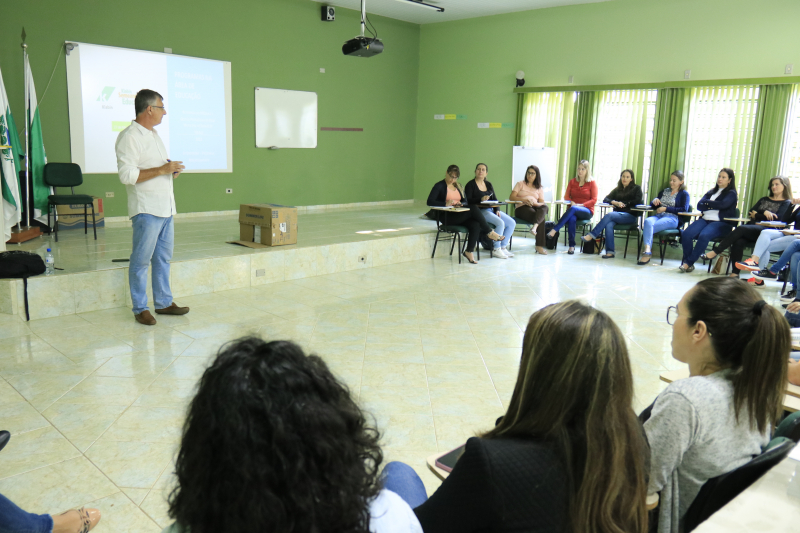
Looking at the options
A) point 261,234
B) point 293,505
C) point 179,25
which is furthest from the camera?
point 179,25

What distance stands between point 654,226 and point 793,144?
190 cm

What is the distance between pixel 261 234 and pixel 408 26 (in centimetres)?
618

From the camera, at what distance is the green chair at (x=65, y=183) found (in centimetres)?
661

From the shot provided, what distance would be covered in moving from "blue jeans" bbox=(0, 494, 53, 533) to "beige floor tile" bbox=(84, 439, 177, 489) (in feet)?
2.00

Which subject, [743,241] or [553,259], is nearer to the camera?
[743,241]

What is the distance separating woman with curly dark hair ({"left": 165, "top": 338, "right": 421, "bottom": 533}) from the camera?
2.63 ft

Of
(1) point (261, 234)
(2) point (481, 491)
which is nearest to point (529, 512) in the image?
(2) point (481, 491)

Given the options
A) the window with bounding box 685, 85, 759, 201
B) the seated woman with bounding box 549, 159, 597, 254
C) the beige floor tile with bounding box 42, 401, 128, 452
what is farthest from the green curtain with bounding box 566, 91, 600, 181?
the beige floor tile with bounding box 42, 401, 128, 452

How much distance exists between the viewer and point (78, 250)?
591cm

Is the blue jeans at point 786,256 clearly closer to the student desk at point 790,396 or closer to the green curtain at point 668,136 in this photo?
the green curtain at point 668,136

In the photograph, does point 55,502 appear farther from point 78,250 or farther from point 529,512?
point 78,250

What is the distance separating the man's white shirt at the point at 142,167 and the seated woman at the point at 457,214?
12.8ft

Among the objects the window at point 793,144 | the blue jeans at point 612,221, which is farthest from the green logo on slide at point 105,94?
the window at point 793,144

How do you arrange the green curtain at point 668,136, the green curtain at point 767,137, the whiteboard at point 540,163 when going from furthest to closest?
the whiteboard at point 540,163 → the green curtain at point 668,136 → the green curtain at point 767,137
